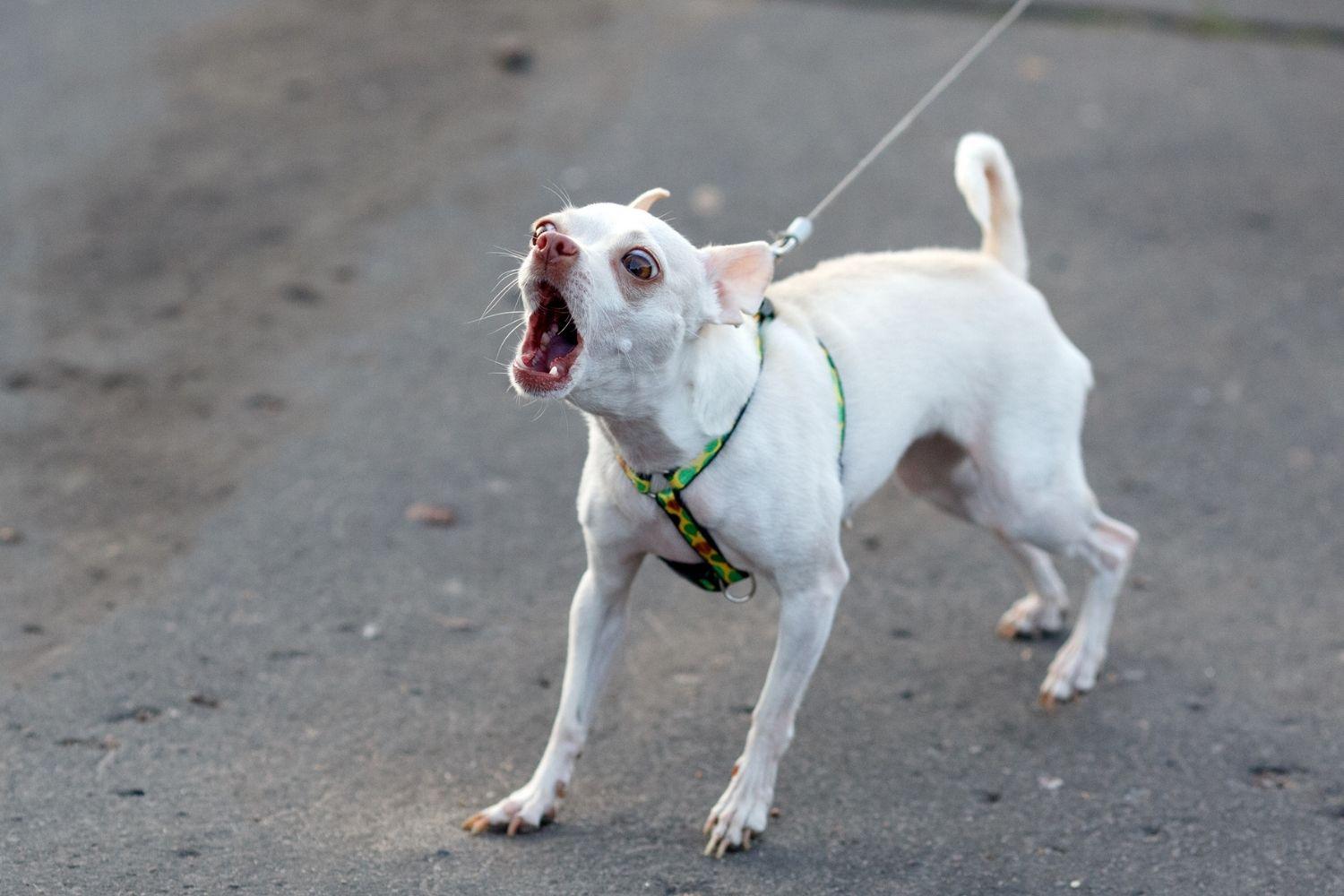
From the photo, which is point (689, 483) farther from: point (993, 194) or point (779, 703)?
point (993, 194)

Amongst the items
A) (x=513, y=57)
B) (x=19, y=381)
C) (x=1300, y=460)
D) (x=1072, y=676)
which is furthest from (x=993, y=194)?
(x=513, y=57)

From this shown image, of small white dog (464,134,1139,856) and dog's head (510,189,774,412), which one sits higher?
dog's head (510,189,774,412)

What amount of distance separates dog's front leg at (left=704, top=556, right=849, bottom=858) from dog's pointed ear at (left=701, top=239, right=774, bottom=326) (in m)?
0.67

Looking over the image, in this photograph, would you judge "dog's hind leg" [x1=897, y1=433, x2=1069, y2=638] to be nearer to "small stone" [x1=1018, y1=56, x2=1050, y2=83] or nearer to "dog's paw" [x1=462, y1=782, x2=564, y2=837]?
"dog's paw" [x1=462, y1=782, x2=564, y2=837]

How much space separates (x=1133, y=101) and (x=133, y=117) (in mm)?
5849

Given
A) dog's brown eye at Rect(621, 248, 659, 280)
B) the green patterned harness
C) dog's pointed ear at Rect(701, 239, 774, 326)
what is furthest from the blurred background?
dog's brown eye at Rect(621, 248, 659, 280)

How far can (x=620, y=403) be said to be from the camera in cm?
321

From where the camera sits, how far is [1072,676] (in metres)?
4.43

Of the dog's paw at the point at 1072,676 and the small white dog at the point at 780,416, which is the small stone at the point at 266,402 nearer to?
the small white dog at the point at 780,416

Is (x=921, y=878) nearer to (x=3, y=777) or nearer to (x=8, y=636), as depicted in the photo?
(x=3, y=777)

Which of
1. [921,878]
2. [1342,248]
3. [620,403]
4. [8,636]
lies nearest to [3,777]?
[8,636]

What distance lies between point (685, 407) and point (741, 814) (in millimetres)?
1066

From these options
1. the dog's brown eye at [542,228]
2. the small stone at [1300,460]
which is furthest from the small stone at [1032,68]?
the dog's brown eye at [542,228]

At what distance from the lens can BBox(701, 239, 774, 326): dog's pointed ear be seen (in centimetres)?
330
